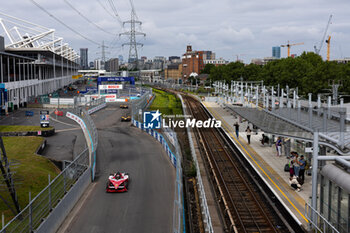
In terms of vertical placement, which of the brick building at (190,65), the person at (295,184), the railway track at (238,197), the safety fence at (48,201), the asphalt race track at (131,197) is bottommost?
the railway track at (238,197)

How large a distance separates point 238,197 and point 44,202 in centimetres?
886

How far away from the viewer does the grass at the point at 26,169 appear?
53.4 ft

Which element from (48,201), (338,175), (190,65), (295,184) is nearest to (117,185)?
(48,201)

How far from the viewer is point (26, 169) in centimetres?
2039

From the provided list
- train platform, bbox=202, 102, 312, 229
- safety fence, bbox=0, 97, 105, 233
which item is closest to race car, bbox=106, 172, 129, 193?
safety fence, bbox=0, 97, 105, 233

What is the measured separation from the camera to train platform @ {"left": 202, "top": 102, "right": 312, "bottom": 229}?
15.2 meters

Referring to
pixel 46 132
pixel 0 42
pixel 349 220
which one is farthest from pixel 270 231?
pixel 0 42

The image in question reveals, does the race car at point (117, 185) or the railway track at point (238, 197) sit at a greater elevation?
the race car at point (117, 185)

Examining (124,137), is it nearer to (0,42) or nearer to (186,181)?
(186,181)

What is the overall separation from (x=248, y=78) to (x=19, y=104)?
53.9 meters

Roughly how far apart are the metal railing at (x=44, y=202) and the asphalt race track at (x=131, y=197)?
91 centimetres

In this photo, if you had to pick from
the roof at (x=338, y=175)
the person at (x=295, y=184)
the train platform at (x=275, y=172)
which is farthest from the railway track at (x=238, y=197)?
the roof at (x=338, y=175)

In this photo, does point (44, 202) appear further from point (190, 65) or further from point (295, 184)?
point (190, 65)

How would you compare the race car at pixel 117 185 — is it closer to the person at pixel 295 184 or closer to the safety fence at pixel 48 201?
the safety fence at pixel 48 201
